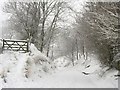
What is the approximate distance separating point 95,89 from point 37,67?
7988 millimetres

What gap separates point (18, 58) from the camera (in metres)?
21.6

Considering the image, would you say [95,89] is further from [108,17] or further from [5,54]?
[5,54]

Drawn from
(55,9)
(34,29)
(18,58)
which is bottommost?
(18,58)

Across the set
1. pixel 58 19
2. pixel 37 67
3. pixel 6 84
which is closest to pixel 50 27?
pixel 58 19

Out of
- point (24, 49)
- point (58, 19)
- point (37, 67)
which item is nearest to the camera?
point (37, 67)

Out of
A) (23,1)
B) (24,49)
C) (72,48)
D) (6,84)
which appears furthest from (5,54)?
(72,48)

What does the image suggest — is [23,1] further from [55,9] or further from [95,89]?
[95,89]

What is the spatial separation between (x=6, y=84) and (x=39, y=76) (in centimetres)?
533

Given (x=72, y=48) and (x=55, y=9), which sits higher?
(x=55, y=9)

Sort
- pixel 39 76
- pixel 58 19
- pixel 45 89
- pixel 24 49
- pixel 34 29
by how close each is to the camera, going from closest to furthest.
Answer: pixel 45 89 < pixel 39 76 < pixel 24 49 < pixel 34 29 < pixel 58 19

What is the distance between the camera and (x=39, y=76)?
2056cm

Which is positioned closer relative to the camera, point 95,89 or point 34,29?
point 95,89

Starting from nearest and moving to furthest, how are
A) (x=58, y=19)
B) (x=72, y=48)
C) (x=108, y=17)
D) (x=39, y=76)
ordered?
1. (x=108, y=17)
2. (x=39, y=76)
3. (x=58, y=19)
4. (x=72, y=48)

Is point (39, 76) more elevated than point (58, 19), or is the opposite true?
point (58, 19)
